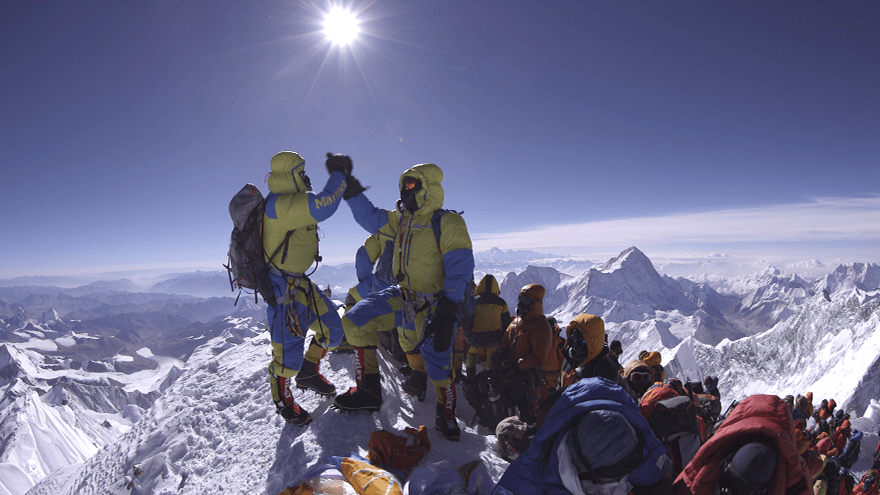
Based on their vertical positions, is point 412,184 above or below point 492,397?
above

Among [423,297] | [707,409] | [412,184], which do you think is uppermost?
[412,184]

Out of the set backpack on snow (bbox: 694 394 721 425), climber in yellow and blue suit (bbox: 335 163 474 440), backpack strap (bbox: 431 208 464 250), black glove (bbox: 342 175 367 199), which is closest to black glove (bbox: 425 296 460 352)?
climber in yellow and blue suit (bbox: 335 163 474 440)

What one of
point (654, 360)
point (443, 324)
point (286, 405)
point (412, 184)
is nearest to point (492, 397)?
point (443, 324)

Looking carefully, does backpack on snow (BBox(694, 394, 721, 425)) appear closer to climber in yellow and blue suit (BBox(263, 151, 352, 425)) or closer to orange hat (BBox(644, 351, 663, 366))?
orange hat (BBox(644, 351, 663, 366))

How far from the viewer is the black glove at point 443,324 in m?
4.68

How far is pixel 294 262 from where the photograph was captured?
495 centimetres

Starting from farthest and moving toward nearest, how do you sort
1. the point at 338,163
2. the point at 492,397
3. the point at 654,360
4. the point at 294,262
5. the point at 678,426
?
the point at 654,360 < the point at 492,397 < the point at 338,163 < the point at 294,262 < the point at 678,426

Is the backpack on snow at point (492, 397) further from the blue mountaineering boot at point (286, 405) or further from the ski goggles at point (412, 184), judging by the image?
the ski goggles at point (412, 184)

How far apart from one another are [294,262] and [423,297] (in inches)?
75.6

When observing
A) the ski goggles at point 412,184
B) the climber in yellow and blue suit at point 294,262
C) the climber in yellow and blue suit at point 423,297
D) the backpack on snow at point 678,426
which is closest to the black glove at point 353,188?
the climber in yellow and blue suit at point 294,262

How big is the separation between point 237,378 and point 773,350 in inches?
6728

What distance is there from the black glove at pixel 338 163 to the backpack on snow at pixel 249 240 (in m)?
1.03

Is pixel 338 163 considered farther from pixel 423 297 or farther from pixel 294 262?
pixel 423 297

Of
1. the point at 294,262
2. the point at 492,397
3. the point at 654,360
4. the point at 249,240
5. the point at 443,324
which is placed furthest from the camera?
the point at 654,360
